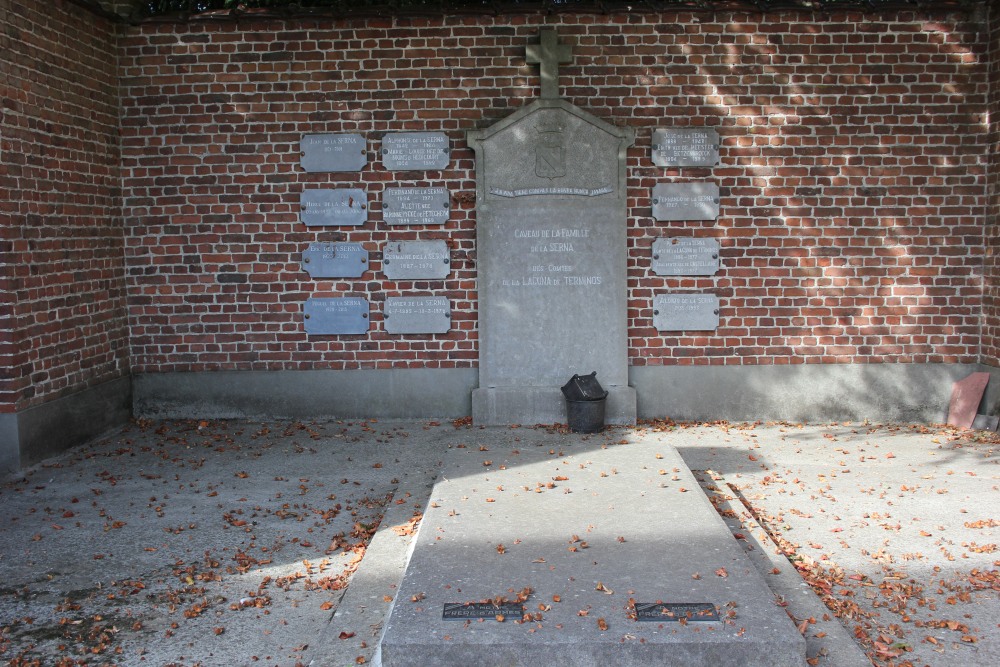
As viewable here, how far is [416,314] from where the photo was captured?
25.0 ft

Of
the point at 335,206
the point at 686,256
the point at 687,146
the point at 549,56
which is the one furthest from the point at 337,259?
the point at 687,146

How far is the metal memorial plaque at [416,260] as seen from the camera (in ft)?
24.8

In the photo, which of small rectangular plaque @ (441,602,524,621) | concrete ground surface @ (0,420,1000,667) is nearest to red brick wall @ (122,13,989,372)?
concrete ground surface @ (0,420,1000,667)

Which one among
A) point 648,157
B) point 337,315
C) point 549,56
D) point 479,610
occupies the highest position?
point 549,56

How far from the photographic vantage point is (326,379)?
769 centimetres

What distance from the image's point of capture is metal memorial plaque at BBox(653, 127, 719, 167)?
24.3 ft

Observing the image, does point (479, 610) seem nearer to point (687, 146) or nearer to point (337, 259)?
point (337, 259)

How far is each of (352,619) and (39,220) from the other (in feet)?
14.4

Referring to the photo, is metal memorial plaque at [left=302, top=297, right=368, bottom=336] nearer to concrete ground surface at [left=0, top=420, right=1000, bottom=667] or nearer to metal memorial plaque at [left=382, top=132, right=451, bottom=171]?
concrete ground surface at [left=0, top=420, right=1000, bottom=667]

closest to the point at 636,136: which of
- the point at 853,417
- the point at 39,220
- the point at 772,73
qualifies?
the point at 772,73

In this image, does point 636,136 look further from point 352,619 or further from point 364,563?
point 352,619

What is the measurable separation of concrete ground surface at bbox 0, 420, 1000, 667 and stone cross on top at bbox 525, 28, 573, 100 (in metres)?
2.89

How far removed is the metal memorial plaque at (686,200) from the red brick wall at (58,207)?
4738 millimetres

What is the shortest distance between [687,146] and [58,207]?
16.8ft
